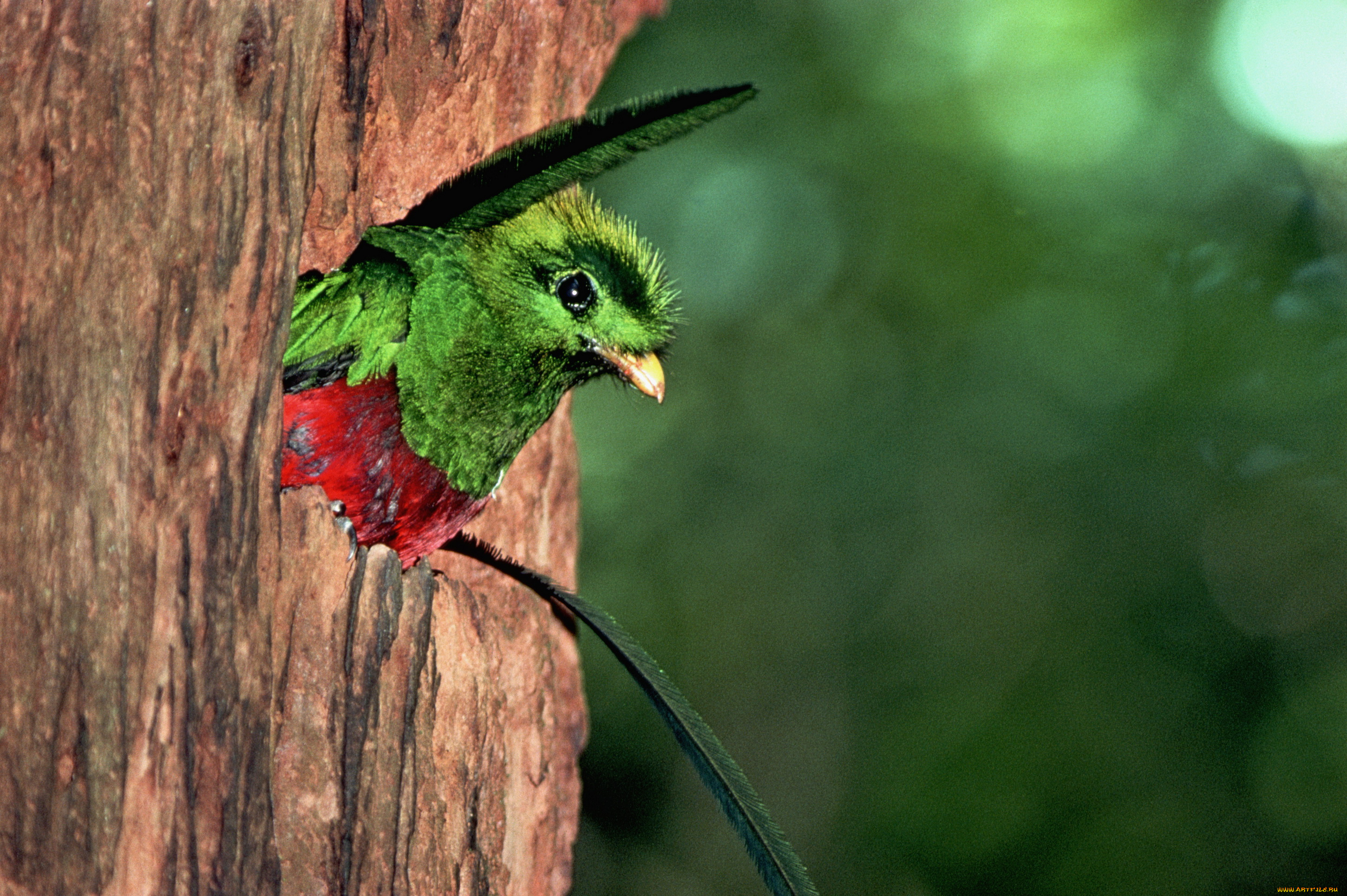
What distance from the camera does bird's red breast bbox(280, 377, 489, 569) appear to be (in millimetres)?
2219

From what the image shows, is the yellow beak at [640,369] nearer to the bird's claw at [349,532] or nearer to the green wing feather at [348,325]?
the green wing feather at [348,325]

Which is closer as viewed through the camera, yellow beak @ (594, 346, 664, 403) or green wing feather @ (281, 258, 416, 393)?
green wing feather @ (281, 258, 416, 393)

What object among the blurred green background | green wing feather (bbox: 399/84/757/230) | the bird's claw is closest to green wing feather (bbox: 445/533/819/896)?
the bird's claw

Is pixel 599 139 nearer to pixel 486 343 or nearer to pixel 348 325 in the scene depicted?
pixel 486 343

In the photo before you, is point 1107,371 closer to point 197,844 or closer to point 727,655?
point 727,655

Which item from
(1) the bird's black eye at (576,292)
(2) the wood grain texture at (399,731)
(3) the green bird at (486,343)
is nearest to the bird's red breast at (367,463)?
(3) the green bird at (486,343)

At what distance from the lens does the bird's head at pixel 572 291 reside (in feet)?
8.59

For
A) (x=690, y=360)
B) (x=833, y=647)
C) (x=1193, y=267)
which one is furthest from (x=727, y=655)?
(x=1193, y=267)

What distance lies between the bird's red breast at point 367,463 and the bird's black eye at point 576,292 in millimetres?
485

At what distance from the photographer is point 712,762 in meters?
2.29

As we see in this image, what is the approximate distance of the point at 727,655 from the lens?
6887 mm

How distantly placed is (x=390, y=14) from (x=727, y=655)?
500cm

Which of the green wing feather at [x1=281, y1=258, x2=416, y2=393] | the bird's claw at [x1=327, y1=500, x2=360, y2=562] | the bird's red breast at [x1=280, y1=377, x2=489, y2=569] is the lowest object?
the bird's claw at [x1=327, y1=500, x2=360, y2=562]

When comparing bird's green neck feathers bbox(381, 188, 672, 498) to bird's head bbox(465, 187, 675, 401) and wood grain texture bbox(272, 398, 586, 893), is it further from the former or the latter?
wood grain texture bbox(272, 398, 586, 893)
